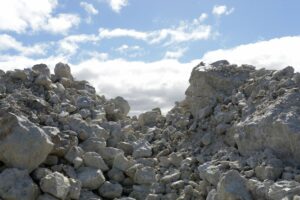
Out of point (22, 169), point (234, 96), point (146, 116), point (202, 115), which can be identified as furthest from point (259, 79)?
point (22, 169)

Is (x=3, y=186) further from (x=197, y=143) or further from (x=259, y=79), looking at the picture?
(x=259, y=79)

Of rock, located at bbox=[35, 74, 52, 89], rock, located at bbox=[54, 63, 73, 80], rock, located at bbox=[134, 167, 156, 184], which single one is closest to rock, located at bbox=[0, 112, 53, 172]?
rock, located at bbox=[134, 167, 156, 184]

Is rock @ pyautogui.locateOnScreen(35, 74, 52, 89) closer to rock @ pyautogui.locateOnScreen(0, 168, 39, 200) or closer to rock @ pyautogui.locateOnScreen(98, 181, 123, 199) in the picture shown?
rock @ pyautogui.locateOnScreen(98, 181, 123, 199)

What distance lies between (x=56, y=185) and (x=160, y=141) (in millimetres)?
4572

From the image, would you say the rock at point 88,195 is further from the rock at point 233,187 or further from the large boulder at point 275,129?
the large boulder at point 275,129

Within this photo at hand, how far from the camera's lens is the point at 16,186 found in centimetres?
956

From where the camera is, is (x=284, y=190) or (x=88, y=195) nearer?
(x=284, y=190)

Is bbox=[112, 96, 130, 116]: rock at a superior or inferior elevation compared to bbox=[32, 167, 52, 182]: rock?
superior

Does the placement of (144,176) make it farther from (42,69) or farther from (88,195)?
(42,69)

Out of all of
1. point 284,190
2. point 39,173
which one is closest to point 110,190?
point 39,173

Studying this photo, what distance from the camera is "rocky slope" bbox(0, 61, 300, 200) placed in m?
9.66

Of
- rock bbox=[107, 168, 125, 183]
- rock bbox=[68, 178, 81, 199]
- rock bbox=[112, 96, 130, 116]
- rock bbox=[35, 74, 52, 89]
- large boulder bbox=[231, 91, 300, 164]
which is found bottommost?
rock bbox=[68, 178, 81, 199]

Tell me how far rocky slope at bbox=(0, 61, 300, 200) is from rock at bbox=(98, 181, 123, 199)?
2 cm

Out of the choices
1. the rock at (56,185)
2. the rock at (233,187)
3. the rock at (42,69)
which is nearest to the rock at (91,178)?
the rock at (56,185)
